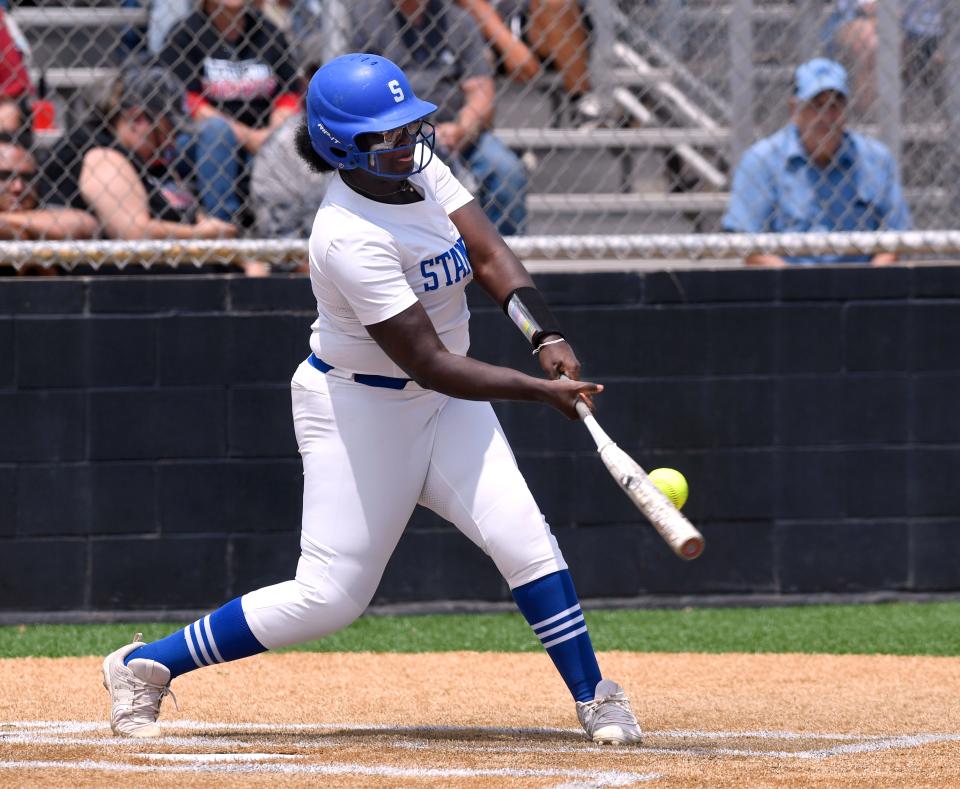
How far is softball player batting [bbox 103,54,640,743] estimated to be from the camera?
3.79 metres

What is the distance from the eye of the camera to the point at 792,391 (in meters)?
6.41

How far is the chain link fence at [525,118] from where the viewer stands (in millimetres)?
6305

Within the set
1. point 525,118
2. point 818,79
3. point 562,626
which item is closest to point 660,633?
point 562,626

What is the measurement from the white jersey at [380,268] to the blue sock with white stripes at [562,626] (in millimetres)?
657

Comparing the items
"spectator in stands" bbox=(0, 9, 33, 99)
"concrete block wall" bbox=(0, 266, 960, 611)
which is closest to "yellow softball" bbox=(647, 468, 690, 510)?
"concrete block wall" bbox=(0, 266, 960, 611)

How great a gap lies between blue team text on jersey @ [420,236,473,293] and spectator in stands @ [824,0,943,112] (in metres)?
3.42

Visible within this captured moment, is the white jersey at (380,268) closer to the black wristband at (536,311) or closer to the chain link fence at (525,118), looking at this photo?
the black wristband at (536,311)

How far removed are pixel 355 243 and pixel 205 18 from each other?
3.07 meters

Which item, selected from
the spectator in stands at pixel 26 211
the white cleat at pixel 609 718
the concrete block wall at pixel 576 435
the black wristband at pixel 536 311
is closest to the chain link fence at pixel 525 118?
the spectator in stands at pixel 26 211

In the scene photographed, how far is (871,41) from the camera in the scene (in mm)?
6746

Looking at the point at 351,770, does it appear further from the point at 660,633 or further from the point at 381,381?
the point at 660,633

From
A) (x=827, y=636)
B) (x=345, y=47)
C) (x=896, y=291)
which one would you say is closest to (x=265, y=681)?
(x=827, y=636)

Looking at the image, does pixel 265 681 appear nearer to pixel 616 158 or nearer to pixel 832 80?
pixel 616 158

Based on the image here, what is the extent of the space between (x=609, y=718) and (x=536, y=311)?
105 cm
